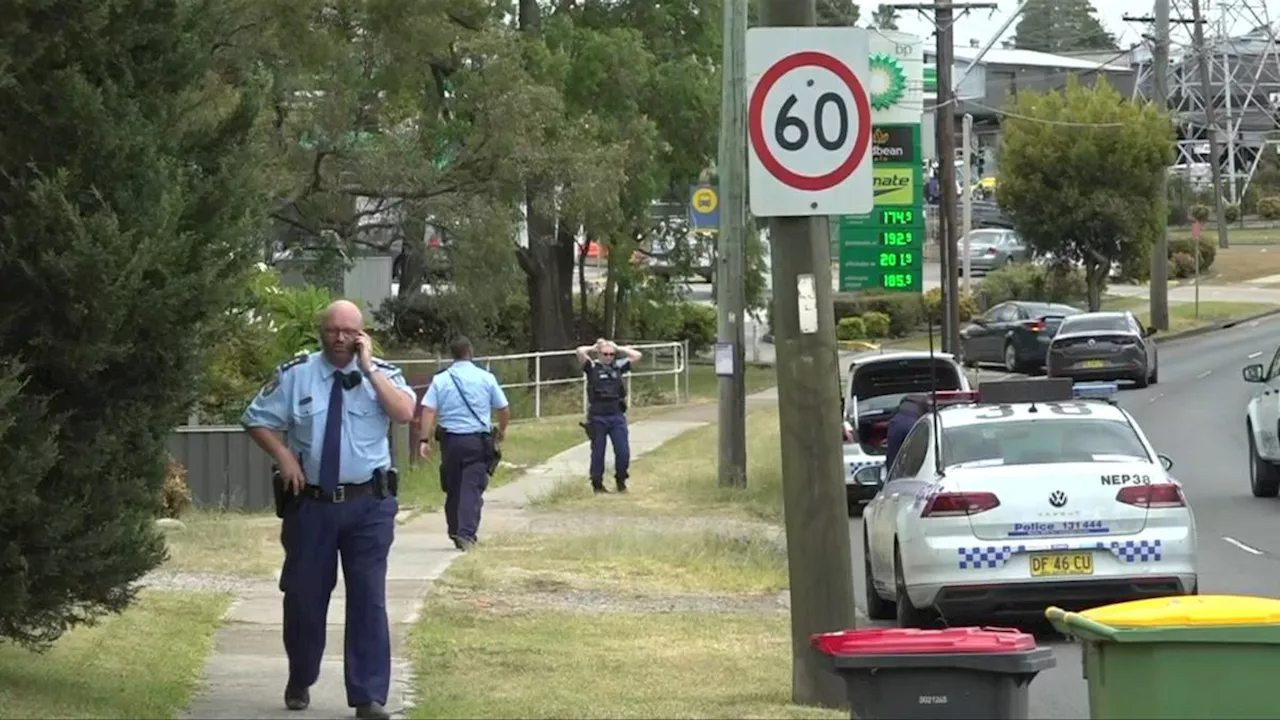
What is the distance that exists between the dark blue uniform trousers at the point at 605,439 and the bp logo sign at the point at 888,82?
46.5 feet

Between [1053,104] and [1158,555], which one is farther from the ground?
[1053,104]

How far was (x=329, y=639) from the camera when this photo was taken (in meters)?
11.3

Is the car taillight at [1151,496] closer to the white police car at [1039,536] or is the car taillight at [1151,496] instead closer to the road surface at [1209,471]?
the white police car at [1039,536]

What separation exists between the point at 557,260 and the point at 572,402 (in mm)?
5796

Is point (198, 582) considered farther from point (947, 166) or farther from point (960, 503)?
point (947, 166)

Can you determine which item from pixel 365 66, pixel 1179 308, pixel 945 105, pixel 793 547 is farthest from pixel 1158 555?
pixel 1179 308

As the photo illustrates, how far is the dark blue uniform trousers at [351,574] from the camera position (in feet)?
28.5

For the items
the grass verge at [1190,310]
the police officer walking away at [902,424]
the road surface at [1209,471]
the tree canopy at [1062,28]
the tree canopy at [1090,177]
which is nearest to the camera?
the road surface at [1209,471]

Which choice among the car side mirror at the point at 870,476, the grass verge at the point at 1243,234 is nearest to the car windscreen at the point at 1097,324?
the car side mirror at the point at 870,476

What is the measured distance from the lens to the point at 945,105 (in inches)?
1475

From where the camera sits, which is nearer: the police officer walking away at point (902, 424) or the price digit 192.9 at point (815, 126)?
the price digit 192.9 at point (815, 126)

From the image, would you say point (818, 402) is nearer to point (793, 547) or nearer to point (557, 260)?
point (793, 547)

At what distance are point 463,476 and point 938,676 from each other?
9.61m

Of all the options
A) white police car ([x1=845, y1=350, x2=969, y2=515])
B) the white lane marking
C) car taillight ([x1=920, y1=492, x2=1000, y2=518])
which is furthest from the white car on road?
car taillight ([x1=920, y1=492, x2=1000, y2=518])
